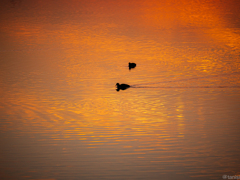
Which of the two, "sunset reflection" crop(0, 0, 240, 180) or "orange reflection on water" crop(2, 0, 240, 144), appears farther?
"orange reflection on water" crop(2, 0, 240, 144)

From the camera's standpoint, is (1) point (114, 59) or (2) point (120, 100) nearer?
(2) point (120, 100)

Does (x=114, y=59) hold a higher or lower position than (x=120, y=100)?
higher

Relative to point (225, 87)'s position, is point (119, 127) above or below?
below

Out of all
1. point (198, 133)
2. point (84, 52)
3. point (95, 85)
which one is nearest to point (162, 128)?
point (198, 133)

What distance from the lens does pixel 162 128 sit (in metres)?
10.6

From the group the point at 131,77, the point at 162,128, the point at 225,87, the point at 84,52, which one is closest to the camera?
the point at 162,128

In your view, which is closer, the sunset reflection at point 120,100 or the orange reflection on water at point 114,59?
the sunset reflection at point 120,100

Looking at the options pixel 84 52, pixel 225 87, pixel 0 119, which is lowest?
pixel 0 119

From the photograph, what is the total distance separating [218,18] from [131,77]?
15.1m

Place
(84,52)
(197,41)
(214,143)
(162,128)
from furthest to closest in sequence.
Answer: (197,41) → (84,52) → (162,128) → (214,143)

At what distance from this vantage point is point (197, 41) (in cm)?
2138

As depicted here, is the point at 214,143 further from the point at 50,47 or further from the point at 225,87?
the point at 50,47

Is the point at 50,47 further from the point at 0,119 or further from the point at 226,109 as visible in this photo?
the point at 226,109

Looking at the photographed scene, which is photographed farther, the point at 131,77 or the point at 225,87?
the point at 131,77
